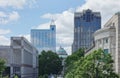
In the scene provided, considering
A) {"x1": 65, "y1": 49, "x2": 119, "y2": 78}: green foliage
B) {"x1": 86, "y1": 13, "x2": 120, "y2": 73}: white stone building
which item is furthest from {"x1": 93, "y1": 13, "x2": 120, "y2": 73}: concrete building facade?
{"x1": 65, "y1": 49, "x2": 119, "y2": 78}: green foliage

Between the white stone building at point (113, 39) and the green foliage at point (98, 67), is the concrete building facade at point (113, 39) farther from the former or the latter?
the green foliage at point (98, 67)

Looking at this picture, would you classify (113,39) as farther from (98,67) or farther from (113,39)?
(98,67)

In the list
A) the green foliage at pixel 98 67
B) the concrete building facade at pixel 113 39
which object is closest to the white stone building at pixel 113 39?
the concrete building facade at pixel 113 39

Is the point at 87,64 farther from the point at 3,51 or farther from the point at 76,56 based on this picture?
the point at 76,56

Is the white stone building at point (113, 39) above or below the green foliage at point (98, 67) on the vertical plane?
above

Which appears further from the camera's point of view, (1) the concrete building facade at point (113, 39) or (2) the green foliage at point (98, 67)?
(1) the concrete building facade at point (113, 39)

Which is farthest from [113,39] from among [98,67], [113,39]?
[98,67]

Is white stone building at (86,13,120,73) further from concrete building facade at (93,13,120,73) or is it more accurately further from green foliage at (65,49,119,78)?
green foliage at (65,49,119,78)

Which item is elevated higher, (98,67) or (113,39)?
(113,39)

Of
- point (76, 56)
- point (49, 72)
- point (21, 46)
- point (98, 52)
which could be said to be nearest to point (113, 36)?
point (98, 52)

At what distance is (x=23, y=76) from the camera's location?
145 m

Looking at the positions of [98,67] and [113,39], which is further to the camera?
[113,39]

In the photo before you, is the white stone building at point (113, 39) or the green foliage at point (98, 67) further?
the white stone building at point (113, 39)

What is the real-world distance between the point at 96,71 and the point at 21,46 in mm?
83450
